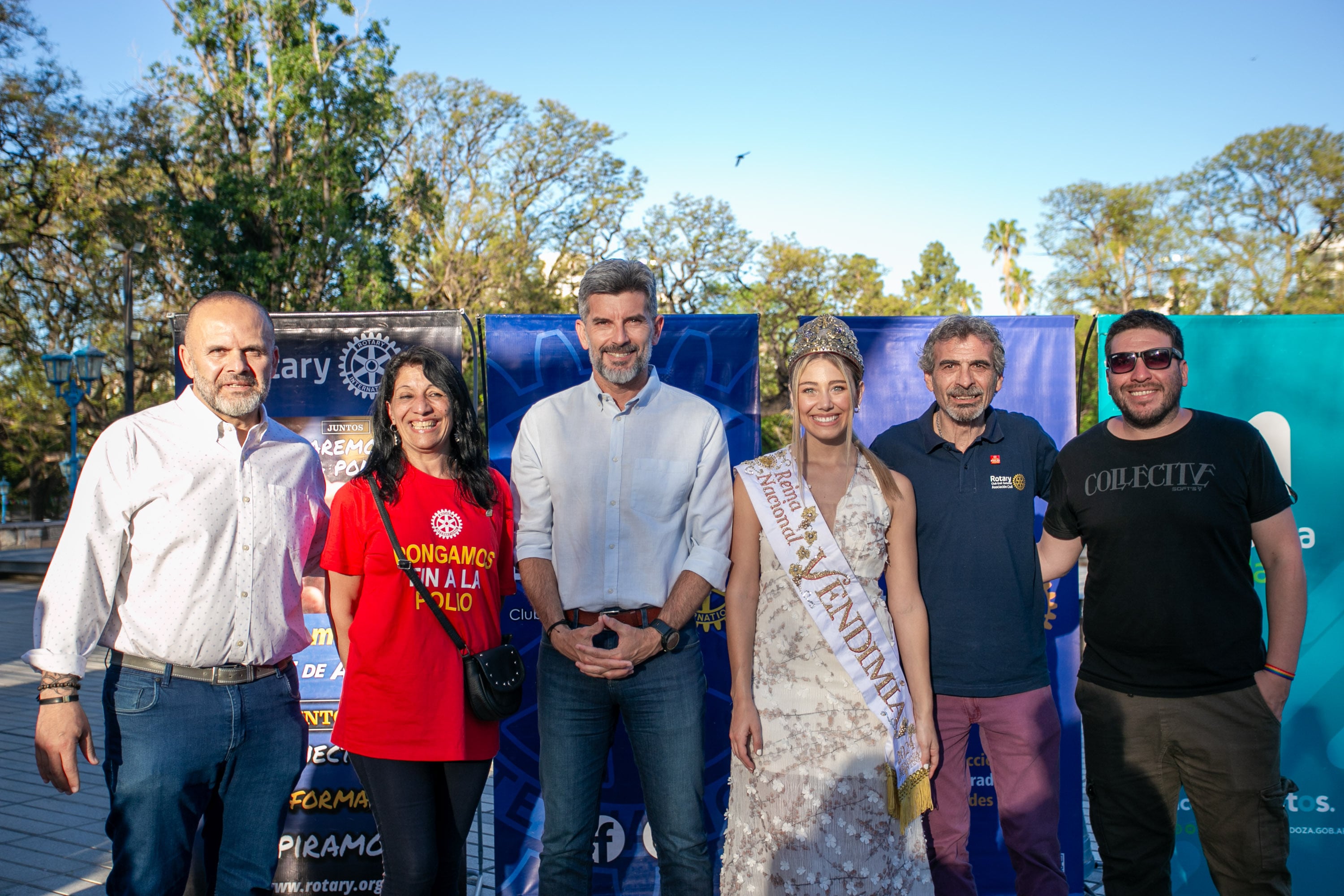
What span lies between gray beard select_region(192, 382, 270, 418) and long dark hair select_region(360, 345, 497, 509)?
327 millimetres

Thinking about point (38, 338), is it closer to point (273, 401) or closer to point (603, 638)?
point (273, 401)

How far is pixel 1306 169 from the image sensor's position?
3356 centimetres

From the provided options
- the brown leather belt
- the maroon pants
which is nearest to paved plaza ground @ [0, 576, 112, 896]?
the brown leather belt

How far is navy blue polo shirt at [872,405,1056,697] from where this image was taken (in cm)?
275

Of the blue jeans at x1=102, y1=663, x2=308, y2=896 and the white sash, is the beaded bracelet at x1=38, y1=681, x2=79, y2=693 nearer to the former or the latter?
the blue jeans at x1=102, y1=663, x2=308, y2=896

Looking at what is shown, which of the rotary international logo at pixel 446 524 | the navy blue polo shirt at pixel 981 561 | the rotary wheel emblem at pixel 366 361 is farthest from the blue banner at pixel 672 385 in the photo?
the rotary international logo at pixel 446 524

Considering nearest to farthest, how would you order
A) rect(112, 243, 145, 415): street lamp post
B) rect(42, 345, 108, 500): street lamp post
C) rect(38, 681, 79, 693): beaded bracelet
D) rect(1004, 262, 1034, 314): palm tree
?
rect(38, 681, 79, 693): beaded bracelet
rect(112, 243, 145, 415): street lamp post
rect(42, 345, 108, 500): street lamp post
rect(1004, 262, 1034, 314): palm tree

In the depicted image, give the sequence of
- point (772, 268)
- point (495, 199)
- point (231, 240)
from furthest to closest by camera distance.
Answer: point (772, 268), point (495, 199), point (231, 240)

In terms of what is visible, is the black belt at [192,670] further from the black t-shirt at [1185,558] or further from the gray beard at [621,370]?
the black t-shirt at [1185,558]

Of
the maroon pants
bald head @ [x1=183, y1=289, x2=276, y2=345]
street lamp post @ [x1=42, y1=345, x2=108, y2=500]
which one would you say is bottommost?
the maroon pants

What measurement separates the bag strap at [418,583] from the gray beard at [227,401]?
1.55 ft

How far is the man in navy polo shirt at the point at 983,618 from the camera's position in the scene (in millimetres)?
2756

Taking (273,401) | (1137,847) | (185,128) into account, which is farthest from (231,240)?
(1137,847)

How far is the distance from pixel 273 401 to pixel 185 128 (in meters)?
18.7
